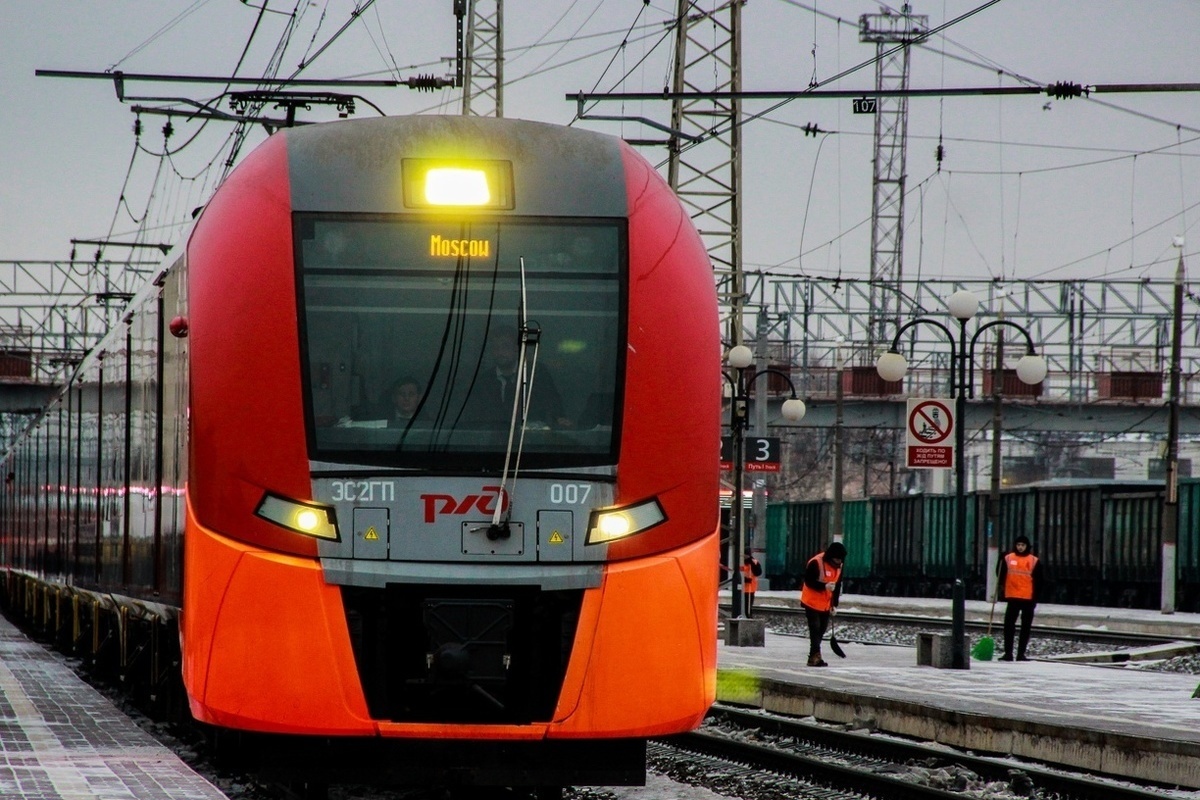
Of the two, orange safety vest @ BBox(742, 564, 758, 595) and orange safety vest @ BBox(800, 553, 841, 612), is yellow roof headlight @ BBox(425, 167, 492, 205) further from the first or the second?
orange safety vest @ BBox(742, 564, 758, 595)

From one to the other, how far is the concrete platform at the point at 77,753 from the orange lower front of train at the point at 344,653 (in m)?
0.78

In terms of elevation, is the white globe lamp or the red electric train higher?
the white globe lamp

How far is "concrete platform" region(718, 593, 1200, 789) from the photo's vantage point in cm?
1245

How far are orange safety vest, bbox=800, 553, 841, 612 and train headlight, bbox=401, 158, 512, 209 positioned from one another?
1212 cm

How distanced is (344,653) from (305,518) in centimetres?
60

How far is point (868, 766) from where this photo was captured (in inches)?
510

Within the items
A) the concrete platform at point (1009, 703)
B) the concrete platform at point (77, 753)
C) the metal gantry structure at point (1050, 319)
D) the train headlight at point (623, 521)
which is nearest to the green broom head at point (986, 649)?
the concrete platform at point (1009, 703)

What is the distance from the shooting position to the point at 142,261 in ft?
156

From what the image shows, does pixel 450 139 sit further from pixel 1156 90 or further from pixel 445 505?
pixel 1156 90

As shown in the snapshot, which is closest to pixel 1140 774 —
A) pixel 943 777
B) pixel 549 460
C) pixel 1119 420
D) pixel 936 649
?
pixel 943 777

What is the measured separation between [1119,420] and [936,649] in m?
39.1

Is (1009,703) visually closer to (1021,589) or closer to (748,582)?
(1021,589)

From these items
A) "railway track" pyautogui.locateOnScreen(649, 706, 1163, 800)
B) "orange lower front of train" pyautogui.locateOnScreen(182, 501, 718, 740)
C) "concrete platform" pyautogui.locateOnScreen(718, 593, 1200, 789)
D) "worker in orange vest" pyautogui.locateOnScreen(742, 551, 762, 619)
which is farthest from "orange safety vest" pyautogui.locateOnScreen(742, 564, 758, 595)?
"orange lower front of train" pyautogui.locateOnScreen(182, 501, 718, 740)

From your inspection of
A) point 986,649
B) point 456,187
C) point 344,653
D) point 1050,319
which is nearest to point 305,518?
point 344,653
